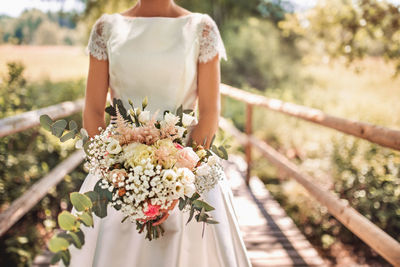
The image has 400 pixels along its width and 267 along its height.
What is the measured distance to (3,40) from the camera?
822cm

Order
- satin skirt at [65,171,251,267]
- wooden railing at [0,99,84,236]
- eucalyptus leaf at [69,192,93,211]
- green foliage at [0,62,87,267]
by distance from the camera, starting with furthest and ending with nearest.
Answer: green foliage at [0,62,87,267]
wooden railing at [0,99,84,236]
satin skirt at [65,171,251,267]
eucalyptus leaf at [69,192,93,211]

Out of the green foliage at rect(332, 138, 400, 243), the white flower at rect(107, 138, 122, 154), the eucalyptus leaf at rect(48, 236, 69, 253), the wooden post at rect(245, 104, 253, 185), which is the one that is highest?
the white flower at rect(107, 138, 122, 154)

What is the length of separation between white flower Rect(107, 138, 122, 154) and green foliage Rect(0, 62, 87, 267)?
253 cm

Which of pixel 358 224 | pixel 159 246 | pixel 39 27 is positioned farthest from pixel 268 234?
pixel 39 27

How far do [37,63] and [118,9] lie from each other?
146 inches

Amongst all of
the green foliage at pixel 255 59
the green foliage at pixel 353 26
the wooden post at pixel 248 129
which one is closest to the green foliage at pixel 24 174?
the wooden post at pixel 248 129

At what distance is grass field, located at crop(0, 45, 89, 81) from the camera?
28.8 ft

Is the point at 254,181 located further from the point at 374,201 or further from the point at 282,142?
the point at 282,142

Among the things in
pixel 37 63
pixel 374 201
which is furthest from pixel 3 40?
pixel 374 201

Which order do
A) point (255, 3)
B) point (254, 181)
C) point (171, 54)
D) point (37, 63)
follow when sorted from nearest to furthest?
point (171, 54) → point (254, 181) → point (37, 63) → point (255, 3)

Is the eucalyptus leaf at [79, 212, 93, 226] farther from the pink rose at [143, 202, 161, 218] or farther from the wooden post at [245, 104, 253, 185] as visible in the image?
the wooden post at [245, 104, 253, 185]

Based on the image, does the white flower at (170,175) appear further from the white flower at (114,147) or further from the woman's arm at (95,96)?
the woman's arm at (95,96)

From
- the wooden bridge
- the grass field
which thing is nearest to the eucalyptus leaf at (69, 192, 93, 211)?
the wooden bridge

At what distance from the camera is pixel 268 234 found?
10.1 feet
